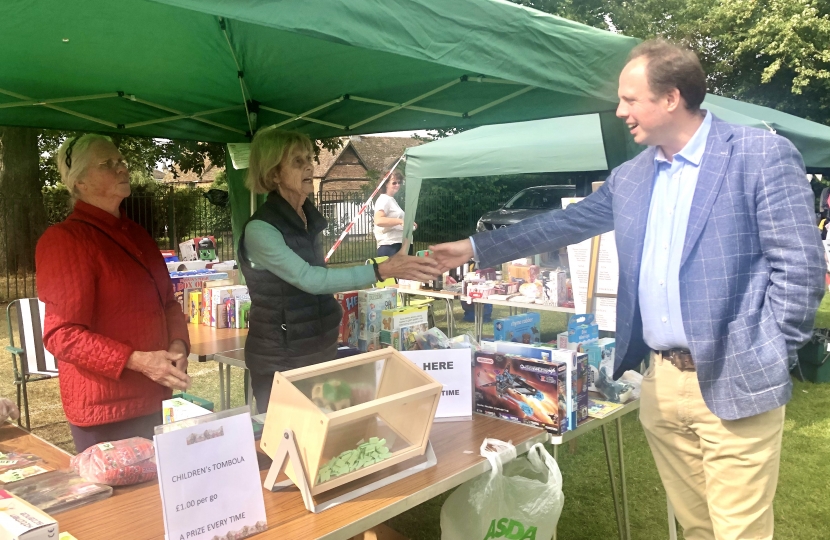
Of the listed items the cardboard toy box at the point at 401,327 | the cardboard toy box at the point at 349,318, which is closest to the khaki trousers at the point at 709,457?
the cardboard toy box at the point at 401,327

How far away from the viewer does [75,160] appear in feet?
7.15

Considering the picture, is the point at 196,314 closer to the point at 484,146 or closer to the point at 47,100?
the point at 47,100

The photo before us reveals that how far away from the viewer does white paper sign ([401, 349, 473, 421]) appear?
212 cm

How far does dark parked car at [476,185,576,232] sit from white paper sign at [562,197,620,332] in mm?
5454

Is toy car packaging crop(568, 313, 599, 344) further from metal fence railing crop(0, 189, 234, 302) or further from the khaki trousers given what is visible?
metal fence railing crop(0, 189, 234, 302)

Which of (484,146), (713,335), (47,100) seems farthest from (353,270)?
(484,146)

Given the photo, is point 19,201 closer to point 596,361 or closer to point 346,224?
point 346,224

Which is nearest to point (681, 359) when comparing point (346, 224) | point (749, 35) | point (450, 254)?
point (450, 254)

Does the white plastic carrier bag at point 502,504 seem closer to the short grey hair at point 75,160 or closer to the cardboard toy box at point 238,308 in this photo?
the short grey hair at point 75,160

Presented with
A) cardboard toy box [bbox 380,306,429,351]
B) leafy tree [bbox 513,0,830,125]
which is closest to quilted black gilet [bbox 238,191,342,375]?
cardboard toy box [bbox 380,306,429,351]

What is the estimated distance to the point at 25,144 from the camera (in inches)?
411

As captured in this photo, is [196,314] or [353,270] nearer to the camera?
[353,270]

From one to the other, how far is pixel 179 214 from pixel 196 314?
10814 millimetres

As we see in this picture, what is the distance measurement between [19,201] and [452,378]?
34.8 ft
